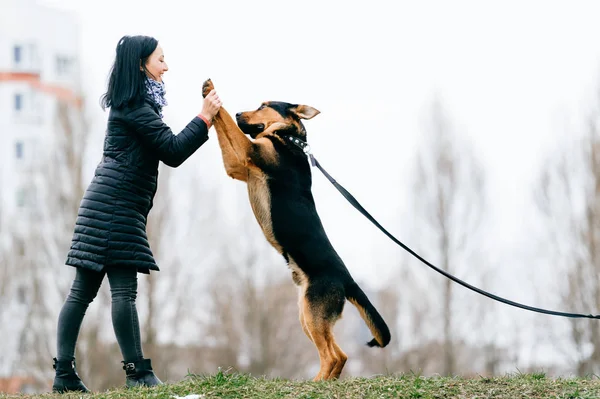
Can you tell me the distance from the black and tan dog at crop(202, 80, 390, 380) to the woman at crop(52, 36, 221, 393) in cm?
43

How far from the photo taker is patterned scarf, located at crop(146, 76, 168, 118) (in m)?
5.95

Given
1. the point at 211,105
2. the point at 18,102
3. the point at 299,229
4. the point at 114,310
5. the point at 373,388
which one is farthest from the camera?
the point at 18,102

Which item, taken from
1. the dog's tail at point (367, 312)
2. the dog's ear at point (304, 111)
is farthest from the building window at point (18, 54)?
the dog's tail at point (367, 312)

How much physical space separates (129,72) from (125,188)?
0.80 metres

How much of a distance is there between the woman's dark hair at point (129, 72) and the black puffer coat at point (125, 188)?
7cm

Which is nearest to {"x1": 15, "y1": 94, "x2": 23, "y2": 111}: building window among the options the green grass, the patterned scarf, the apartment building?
the apartment building

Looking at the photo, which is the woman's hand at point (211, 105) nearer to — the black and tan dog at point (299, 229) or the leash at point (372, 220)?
the black and tan dog at point (299, 229)

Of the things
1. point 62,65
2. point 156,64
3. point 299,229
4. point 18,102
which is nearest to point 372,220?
point 299,229

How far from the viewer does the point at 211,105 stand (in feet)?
19.8

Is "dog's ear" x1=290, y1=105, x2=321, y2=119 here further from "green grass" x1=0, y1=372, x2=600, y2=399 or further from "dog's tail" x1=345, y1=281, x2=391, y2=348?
"green grass" x1=0, y1=372, x2=600, y2=399

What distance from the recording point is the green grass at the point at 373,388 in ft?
17.1

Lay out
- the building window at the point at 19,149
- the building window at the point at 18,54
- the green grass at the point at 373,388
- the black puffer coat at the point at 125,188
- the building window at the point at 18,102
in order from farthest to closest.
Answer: the building window at the point at 18,54
the building window at the point at 18,102
the building window at the point at 19,149
the black puffer coat at the point at 125,188
the green grass at the point at 373,388

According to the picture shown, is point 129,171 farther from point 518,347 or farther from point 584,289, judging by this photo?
point 518,347

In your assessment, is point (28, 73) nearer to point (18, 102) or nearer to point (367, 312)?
point (18, 102)
